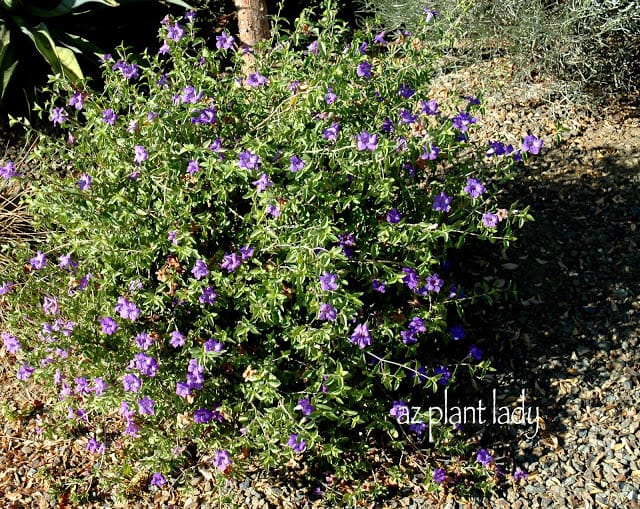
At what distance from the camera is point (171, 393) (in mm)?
2984

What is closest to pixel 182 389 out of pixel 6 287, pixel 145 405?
pixel 145 405

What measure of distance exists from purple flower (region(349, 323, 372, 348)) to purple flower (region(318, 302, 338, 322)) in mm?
108

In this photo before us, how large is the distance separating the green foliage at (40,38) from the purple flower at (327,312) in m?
2.92

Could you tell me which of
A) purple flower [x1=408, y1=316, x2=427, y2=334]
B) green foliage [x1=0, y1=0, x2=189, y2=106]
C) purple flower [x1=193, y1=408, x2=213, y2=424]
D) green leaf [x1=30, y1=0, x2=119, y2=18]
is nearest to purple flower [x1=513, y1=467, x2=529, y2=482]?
purple flower [x1=408, y1=316, x2=427, y2=334]

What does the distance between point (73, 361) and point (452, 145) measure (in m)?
1.75

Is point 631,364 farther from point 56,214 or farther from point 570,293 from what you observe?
point 56,214

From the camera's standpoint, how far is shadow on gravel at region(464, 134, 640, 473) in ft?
10.9

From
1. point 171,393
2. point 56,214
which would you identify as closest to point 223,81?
point 56,214

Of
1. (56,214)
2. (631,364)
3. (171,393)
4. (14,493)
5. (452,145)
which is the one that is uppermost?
(56,214)

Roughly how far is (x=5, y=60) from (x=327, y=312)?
3.47m

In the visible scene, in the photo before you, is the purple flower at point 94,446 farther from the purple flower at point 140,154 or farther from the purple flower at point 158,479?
the purple flower at point 140,154

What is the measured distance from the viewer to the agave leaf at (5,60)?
490 centimetres

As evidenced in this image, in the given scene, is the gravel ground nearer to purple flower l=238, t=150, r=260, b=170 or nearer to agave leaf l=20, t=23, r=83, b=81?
purple flower l=238, t=150, r=260, b=170

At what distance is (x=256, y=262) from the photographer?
2758mm
